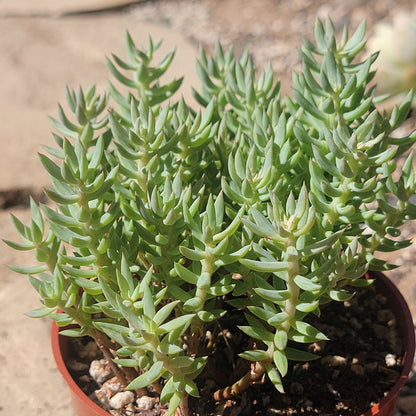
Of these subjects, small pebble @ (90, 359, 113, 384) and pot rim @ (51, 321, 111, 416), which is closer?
pot rim @ (51, 321, 111, 416)

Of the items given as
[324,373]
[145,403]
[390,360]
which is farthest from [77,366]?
[390,360]

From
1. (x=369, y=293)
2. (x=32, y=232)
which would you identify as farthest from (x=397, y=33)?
(x=32, y=232)

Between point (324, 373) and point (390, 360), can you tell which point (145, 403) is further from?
point (390, 360)

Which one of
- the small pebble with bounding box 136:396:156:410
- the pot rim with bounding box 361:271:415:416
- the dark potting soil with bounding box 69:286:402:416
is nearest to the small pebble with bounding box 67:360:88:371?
the dark potting soil with bounding box 69:286:402:416

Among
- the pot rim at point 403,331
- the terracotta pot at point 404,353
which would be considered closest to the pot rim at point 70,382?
the terracotta pot at point 404,353

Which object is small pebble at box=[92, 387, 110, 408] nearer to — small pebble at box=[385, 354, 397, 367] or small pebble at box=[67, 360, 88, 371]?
small pebble at box=[67, 360, 88, 371]

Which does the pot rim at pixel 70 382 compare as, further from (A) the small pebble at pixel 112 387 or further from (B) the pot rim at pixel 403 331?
(B) the pot rim at pixel 403 331
